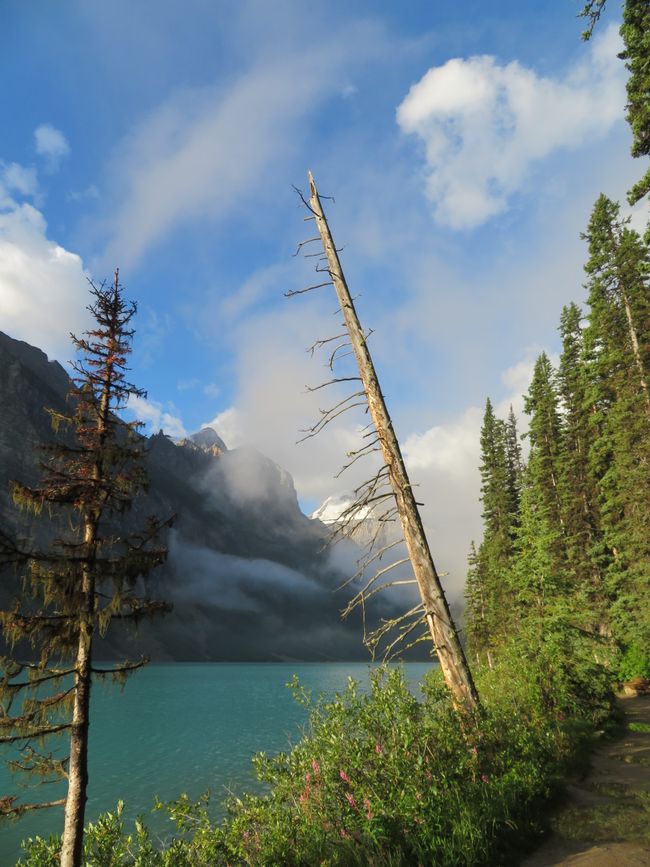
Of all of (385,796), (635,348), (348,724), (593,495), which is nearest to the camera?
(385,796)

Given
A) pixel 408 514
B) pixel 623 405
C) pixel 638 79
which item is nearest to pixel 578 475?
pixel 623 405

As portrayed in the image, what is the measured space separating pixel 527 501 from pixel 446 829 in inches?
691

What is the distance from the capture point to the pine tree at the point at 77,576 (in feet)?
26.9

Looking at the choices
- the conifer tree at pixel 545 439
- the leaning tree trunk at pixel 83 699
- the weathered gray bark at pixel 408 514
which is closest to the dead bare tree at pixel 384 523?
the weathered gray bark at pixel 408 514

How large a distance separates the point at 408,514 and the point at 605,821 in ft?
15.8

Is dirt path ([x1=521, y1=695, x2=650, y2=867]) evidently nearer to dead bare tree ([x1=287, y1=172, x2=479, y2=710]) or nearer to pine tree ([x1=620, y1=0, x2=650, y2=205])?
dead bare tree ([x1=287, y1=172, x2=479, y2=710])

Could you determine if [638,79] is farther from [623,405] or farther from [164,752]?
[164,752]

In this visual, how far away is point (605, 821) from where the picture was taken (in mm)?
6426

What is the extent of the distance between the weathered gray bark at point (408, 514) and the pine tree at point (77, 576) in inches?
187

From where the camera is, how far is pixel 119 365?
34.7 feet

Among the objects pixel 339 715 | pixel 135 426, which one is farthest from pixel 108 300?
pixel 339 715

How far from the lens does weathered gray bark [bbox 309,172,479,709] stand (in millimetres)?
7836

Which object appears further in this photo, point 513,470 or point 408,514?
point 513,470

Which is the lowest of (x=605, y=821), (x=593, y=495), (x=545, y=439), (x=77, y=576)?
(x=605, y=821)
